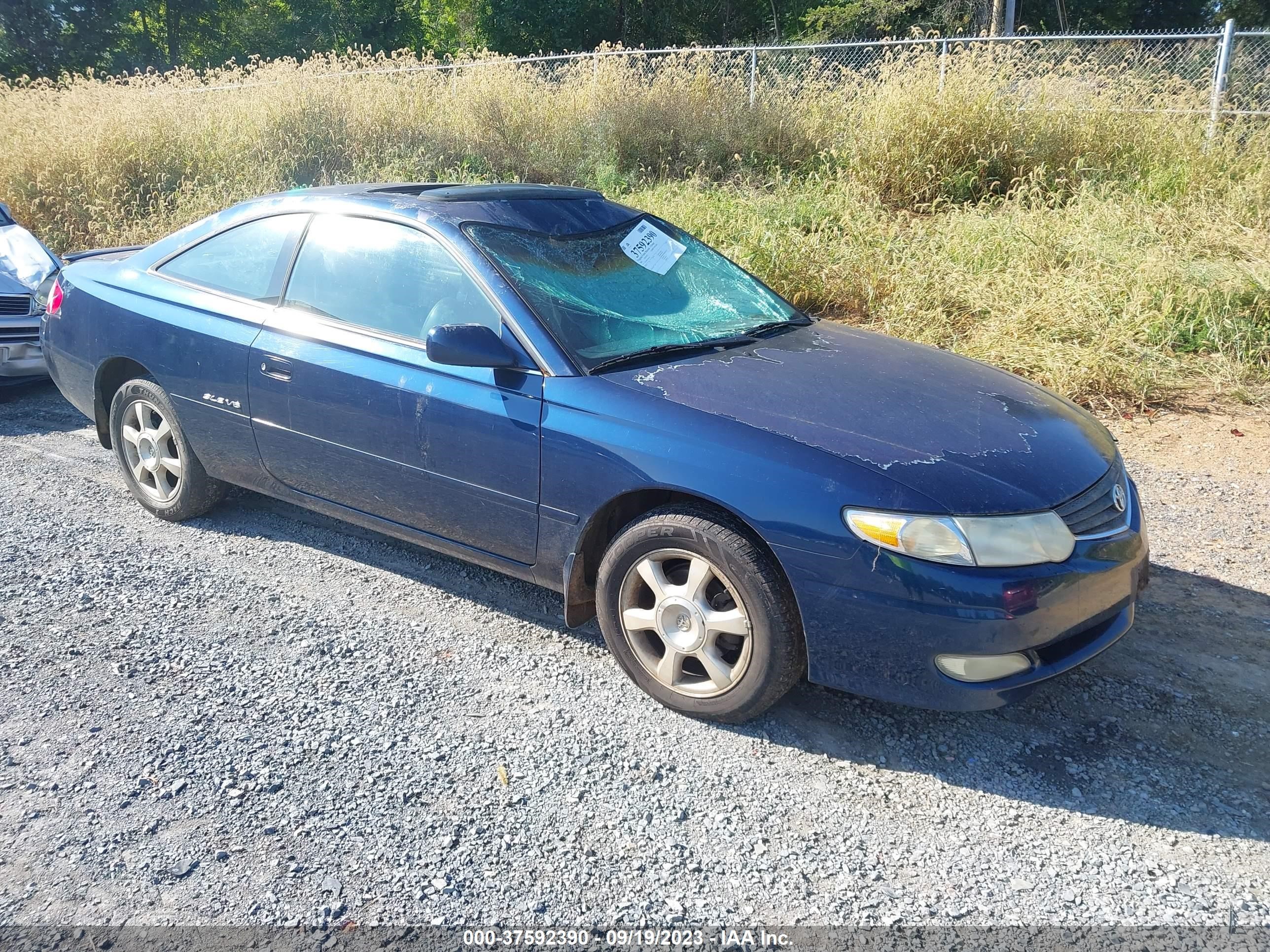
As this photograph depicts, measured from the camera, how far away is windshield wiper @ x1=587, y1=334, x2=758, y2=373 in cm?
338

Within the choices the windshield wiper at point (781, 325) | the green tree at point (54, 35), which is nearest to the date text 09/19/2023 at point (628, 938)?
the windshield wiper at point (781, 325)

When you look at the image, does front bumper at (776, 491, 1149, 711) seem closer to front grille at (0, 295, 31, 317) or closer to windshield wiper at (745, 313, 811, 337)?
windshield wiper at (745, 313, 811, 337)

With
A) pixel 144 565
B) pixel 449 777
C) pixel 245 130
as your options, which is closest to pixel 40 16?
pixel 245 130

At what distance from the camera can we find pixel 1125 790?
2.81m

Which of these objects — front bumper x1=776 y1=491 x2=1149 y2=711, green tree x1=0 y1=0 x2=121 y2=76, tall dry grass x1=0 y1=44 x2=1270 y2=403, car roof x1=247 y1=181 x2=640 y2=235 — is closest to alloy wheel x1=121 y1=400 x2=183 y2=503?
car roof x1=247 y1=181 x2=640 y2=235

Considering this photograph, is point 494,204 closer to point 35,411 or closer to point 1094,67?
point 35,411

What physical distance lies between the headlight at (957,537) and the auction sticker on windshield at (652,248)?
170 centimetres

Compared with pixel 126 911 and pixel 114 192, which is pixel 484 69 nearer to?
pixel 114 192

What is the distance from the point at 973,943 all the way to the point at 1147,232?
702cm

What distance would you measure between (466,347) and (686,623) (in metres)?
1.18

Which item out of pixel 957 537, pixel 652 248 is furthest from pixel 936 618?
pixel 652 248

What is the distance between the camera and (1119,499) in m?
3.21

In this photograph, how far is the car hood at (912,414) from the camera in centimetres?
288

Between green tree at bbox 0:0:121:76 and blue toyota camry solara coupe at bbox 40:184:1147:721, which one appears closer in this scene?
blue toyota camry solara coupe at bbox 40:184:1147:721
